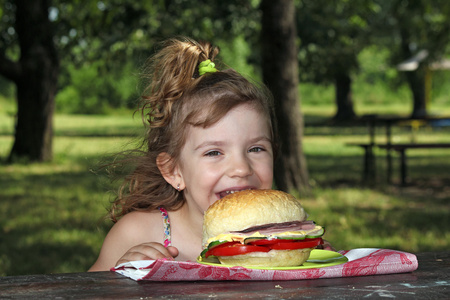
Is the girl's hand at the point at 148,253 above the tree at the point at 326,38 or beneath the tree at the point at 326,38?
beneath

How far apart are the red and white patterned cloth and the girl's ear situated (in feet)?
3.32

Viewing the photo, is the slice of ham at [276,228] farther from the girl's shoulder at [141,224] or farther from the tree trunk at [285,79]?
the tree trunk at [285,79]

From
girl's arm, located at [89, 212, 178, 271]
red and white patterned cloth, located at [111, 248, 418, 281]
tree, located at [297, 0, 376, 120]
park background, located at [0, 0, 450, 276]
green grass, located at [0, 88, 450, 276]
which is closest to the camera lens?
red and white patterned cloth, located at [111, 248, 418, 281]

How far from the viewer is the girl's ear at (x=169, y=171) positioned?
2.73 meters

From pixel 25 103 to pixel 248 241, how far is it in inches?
514

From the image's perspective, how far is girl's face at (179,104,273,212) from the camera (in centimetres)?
242

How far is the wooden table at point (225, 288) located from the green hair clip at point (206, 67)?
128 cm

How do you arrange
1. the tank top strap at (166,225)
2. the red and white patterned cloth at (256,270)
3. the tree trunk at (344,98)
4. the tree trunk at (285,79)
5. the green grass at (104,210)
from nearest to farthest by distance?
the red and white patterned cloth at (256,270) < the tank top strap at (166,225) < the green grass at (104,210) < the tree trunk at (285,79) < the tree trunk at (344,98)

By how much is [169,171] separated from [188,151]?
0.22 m

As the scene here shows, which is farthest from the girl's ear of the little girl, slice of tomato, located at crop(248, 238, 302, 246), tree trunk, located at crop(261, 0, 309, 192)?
tree trunk, located at crop(261, 0, 309, 192)

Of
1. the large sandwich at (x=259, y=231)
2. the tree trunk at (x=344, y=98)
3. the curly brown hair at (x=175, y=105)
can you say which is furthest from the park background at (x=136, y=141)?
the tree trunk at (x=344, y=98)

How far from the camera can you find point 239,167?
2400 mm

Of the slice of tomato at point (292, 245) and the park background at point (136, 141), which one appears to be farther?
the park background at point (136, 141)

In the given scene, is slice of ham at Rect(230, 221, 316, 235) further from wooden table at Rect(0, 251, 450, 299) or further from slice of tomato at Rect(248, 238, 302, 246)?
wooden table at Rect(0, 251, 450, 299)
